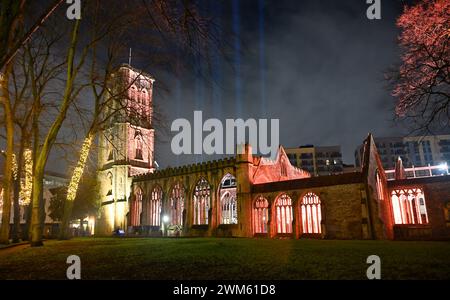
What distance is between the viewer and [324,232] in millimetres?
23859

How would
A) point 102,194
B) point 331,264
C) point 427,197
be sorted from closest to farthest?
1. point 331,264
2. point 427,197
3. point 102,194

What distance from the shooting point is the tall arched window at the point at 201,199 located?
35.5 metres

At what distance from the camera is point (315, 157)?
112 meters

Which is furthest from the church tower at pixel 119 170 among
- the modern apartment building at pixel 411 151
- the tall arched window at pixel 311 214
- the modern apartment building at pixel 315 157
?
the modern apartment building at pixel 411 151

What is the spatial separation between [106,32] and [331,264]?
15.4m

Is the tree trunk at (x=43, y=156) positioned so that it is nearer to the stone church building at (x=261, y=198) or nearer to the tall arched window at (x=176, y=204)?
the stone church building at (x=261, y=198)

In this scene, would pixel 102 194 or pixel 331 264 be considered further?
pixel 102 194

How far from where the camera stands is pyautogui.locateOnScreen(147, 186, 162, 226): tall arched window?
40.4 metres

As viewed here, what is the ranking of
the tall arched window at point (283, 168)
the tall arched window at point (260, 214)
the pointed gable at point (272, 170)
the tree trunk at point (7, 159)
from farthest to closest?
the tall arched window at point (283, 168), the pointed gable at point (272, 170), the tall arched window at point (260, 214), the tree trunk at point (7, 159)

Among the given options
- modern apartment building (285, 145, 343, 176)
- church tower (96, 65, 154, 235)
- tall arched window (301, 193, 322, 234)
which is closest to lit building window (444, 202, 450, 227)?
tall arched window (301, 193, 322, 234)

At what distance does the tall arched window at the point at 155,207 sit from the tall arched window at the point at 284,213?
1796cm

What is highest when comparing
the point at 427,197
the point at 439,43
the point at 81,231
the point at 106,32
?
the point at 106,32
